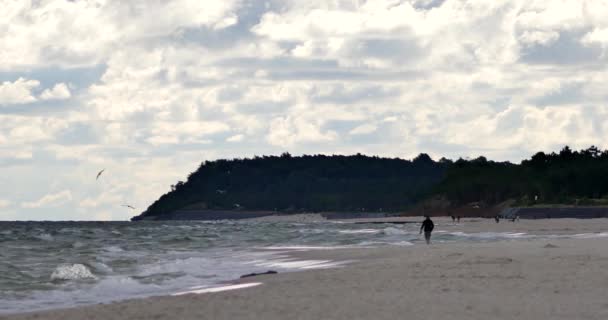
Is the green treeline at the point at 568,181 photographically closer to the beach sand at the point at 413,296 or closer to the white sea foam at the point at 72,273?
the white sea foam at the point at 72,273

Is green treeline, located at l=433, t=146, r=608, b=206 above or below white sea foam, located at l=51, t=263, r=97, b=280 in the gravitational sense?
above

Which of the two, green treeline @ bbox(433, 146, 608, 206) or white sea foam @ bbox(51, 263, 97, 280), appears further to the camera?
green treeline @ bbox(433, 146, 608, 206)

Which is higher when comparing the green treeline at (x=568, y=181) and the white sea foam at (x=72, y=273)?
the green treeline at (x=568, y=181)

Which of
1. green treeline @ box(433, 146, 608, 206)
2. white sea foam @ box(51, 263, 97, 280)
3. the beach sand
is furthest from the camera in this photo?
green treeline @ box(433, 146, 608, 206)

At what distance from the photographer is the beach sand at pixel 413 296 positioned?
55.6ft

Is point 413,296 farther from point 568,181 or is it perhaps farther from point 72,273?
point 568,181

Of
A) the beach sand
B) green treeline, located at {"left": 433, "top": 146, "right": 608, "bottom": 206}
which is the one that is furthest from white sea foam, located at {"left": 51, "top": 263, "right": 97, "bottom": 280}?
green treeline, located at {"left": 433, "top": 146, "right": 608, "bottom": 206}

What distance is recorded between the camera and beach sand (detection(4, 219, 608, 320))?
16.9 metres

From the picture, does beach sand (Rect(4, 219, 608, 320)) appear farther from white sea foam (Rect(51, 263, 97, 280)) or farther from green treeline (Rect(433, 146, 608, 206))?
green treeline (Rect(433, 146, 608, 206))

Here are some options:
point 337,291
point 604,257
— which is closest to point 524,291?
point 337,291

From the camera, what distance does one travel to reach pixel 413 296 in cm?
1942

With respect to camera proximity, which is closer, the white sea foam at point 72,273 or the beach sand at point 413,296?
the beach sand at point 413,296

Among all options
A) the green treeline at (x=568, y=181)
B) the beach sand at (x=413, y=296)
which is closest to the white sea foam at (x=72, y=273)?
the beach sand at (x=413, y=296)

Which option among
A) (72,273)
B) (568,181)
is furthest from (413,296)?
(568,181)
